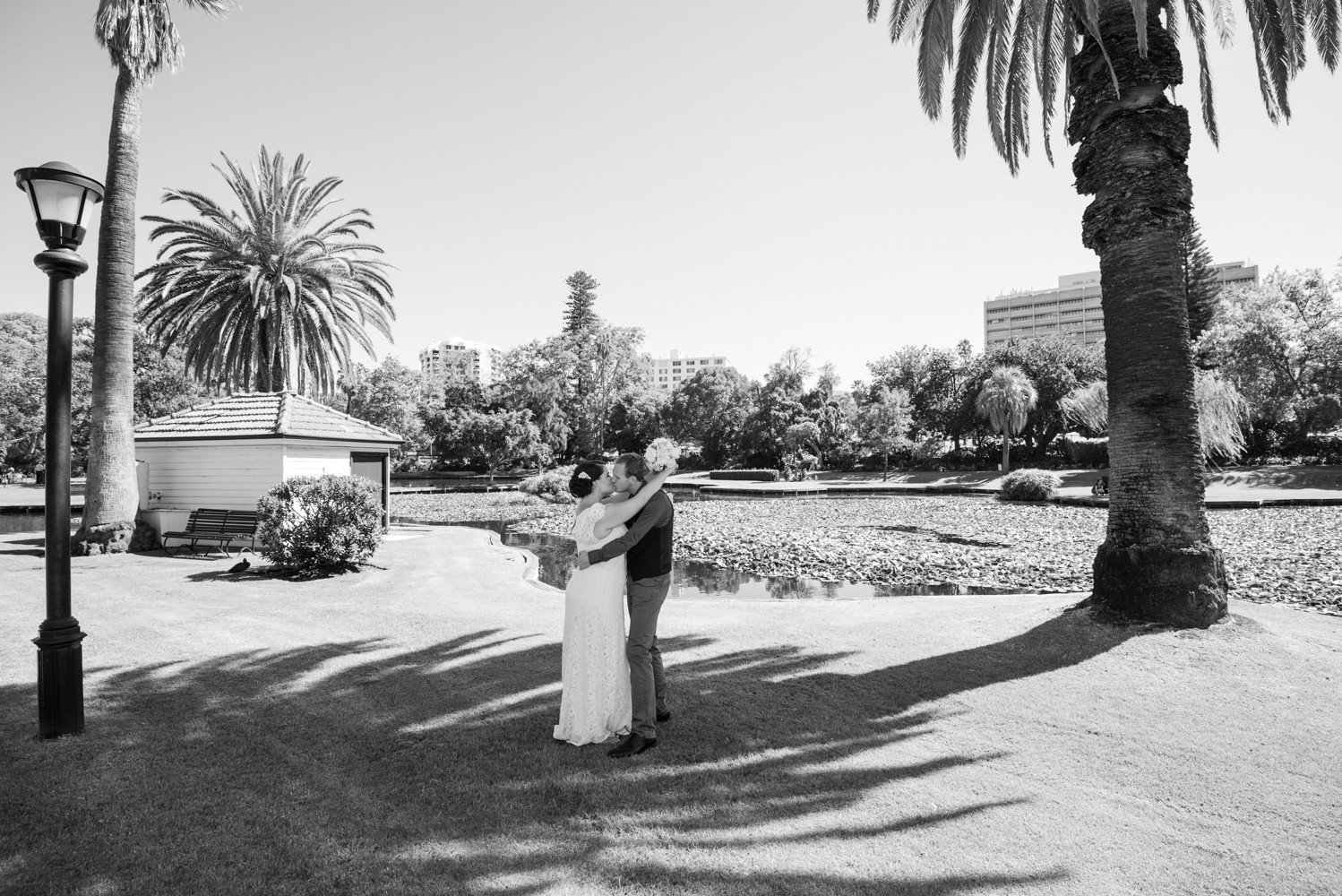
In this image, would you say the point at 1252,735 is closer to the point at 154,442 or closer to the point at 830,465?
the point at 154,442

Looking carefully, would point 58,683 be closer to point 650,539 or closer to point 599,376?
point 650,539

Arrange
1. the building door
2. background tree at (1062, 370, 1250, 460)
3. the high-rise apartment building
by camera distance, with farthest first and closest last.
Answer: the high-rise apartment building < background tree at (1062, 370, 1250, 460) < the building door

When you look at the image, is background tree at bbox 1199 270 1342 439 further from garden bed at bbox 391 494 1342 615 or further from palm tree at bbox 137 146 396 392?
palm tree at bbox 137 146 396 392

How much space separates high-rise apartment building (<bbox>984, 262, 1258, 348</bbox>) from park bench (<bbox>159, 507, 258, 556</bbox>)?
176 meters

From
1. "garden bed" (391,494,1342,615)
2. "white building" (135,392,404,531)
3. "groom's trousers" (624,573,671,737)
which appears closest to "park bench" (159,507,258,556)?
"white building" (135,392,404,531)

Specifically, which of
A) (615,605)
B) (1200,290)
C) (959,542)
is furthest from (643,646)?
(1200,290)

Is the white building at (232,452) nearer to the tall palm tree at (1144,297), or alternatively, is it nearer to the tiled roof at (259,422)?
the tiled roof at (259,422)

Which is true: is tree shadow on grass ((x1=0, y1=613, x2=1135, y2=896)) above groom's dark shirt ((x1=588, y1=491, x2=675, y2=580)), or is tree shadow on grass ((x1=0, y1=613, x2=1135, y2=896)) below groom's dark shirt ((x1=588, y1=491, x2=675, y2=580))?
below

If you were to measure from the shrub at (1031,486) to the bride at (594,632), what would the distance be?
3082 cm

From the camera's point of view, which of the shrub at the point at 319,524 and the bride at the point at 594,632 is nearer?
the bride at the point at 594,632

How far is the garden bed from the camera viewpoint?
1263cm

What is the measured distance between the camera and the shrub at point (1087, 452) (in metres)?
43.3

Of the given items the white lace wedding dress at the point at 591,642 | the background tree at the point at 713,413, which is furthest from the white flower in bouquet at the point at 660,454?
the background tree at the point at 713,413

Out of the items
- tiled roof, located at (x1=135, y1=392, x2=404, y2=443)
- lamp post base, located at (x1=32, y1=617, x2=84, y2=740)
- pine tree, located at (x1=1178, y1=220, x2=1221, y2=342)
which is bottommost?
lamp post base, located at (x1=32, y1=617, x2=84, y2=740)
